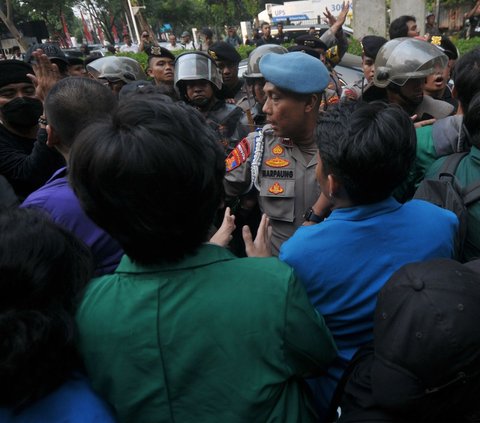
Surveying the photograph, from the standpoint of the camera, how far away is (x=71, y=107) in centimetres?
192

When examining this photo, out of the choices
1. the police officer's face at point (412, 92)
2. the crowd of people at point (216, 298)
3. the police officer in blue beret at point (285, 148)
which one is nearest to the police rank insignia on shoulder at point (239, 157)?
the police officer in blue beret at point (285, 148)

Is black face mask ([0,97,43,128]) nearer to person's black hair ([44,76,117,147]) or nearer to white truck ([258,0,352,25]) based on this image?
person's black hair ([44,76,117,147])

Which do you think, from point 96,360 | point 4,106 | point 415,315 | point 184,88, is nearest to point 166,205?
point 96,360

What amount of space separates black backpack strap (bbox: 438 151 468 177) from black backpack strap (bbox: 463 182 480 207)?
11cm

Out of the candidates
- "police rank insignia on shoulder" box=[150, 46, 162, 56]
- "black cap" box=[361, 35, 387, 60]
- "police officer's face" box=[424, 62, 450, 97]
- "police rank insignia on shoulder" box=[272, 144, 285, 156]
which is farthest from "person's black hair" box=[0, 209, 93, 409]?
"police rank insignia on shoulder" box=[150, 46, 162, 56]

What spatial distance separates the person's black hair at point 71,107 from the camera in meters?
1.92

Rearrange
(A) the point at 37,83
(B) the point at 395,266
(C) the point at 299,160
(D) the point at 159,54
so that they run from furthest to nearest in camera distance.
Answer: (D) the point at 159,54 < (A) the point at 37,83 < (C) the point at 299,160 < (B) the point at 395,266

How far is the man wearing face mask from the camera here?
235 cm

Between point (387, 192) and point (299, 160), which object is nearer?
point (387, 192)

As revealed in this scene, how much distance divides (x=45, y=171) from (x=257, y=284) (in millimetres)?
1763

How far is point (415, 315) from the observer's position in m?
1.00

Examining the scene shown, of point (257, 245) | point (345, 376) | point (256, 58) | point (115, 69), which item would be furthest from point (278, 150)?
point (115, 69)

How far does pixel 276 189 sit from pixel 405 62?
4.29 feet

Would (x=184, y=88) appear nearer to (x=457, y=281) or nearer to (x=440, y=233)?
(x=440, y=233)
